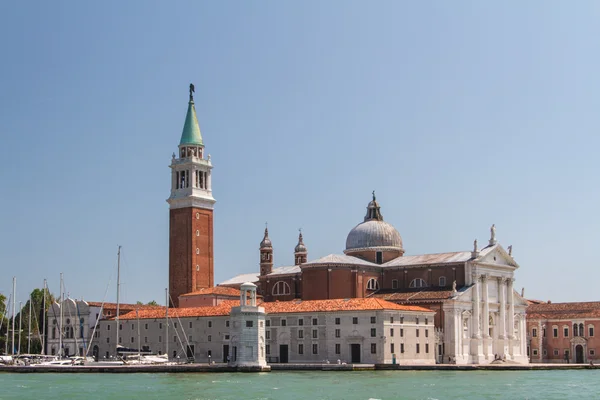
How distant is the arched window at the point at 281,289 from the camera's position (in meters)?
77.2

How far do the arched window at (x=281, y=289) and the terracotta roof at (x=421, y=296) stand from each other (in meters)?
8.77

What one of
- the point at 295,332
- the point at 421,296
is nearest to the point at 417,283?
the point at 421,296

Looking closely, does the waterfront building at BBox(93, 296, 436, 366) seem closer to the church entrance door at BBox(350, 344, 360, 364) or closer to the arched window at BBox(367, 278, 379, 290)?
the church entrance door at BBox(350, 344, 360, 364)

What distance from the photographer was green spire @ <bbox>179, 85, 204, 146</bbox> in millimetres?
78812

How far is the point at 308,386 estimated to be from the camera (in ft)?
153

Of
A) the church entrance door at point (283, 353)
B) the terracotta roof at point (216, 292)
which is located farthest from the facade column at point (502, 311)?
the terracotta roof at point (216, 292)

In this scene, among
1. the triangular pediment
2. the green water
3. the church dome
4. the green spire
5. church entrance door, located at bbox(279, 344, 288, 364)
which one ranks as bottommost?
the green water

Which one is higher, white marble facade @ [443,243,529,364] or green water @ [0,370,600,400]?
white marble facade @ [443,243,529,364]

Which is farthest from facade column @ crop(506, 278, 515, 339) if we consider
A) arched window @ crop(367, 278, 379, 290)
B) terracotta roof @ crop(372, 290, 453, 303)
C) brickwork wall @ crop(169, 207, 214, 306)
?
brickwork wall @ crop(169, 207, 214, 306)

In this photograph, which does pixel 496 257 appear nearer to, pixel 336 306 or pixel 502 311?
pixel 502 311

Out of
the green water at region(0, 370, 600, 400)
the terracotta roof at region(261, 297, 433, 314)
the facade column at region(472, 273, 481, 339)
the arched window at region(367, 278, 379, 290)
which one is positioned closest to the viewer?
the green water at region(0, 370, 600, 400)

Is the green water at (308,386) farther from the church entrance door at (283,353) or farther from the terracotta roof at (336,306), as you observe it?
the church entrance door at (283,353)

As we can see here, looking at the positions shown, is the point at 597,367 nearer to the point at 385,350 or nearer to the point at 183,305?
the point at 385,350

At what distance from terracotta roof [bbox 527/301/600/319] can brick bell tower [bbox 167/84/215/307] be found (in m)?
26.1
